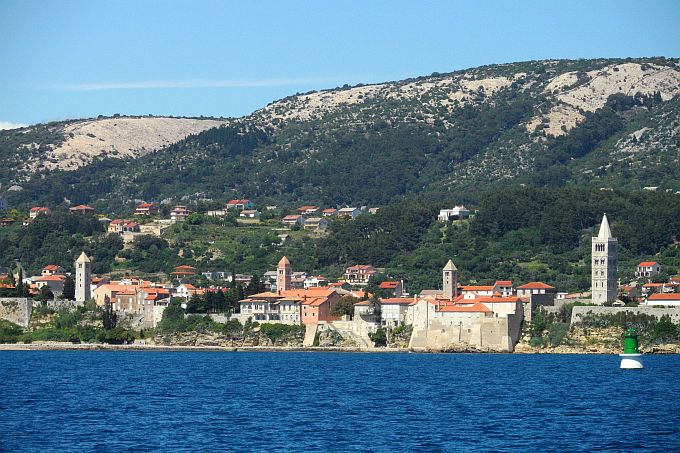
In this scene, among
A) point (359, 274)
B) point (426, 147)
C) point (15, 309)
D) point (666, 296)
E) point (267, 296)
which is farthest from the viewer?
point (426, 147)

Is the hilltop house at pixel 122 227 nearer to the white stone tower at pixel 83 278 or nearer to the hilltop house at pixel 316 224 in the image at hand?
the hilltop house at pixel 316 224

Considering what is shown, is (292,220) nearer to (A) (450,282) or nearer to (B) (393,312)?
(A) (450,282)

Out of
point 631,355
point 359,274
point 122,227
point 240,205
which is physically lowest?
point 631,355

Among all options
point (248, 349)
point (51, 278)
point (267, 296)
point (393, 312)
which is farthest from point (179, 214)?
point (393, 312)

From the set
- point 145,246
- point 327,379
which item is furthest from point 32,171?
point 327,379

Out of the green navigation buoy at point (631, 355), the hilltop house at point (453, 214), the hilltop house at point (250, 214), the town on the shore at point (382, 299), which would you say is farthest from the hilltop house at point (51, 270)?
the green navigation buoy at point (631, 355)

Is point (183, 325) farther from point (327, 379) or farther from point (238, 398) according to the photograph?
point (238, 398)

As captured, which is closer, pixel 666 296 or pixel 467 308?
pixel 467 308

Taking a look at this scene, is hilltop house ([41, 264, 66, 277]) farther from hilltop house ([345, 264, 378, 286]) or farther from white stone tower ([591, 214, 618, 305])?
white stone tower ([591, 214, 618, 305])
